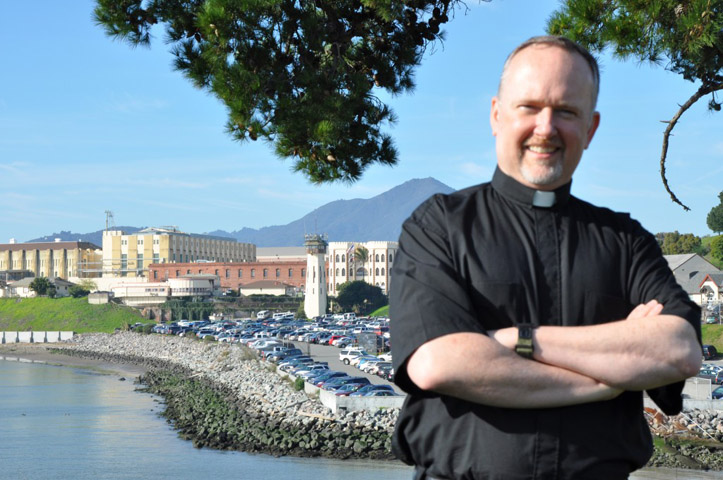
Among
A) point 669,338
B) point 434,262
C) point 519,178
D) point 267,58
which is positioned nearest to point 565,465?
point 669,338

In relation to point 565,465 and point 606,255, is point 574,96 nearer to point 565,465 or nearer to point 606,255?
point 606,255

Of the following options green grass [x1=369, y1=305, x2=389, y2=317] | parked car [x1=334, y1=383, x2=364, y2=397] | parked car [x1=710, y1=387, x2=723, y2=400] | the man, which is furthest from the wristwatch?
green grass [x1=369, y1=305, x2=389, y2=317]

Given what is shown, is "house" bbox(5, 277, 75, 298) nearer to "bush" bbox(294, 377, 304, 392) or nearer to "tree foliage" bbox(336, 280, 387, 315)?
"tree foliage" bbox(336, 280, 387, 315)

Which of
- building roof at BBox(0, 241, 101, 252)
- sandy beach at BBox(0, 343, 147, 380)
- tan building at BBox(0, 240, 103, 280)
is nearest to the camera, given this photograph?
sandy beach at BBox(0, 343, 147, 380)

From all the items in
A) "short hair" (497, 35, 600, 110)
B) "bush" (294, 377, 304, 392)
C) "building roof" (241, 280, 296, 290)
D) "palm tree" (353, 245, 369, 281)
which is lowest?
"bush" (294, 377, 304, 392)

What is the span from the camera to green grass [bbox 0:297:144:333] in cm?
7625

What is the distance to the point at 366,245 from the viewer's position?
89.0 meters

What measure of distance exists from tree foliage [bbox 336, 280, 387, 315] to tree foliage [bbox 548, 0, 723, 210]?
228ft

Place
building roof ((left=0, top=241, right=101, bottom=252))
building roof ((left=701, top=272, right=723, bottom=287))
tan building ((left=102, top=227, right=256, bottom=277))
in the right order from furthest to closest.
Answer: building roof ((left=0, top=241, right=101, bottom=252))
tan building ((left=102, top=227, right=256, bottom=277))
building roof ((left=701, top=272, right=723, bottom=287))

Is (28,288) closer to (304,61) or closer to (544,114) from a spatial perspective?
(304,61)

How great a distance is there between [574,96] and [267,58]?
356 centimetres

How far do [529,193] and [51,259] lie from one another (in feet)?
374

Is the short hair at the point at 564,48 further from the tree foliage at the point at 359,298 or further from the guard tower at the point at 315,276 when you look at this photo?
the tree foliage at the point at 359,298

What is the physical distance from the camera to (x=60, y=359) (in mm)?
59000
